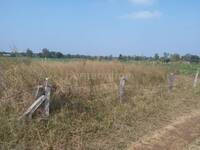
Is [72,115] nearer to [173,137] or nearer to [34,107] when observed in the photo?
[34,107]

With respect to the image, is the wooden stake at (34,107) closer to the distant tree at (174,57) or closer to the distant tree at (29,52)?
the distant tree at (29,52)

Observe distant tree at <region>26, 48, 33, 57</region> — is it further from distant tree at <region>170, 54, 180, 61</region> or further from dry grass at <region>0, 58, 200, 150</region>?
distant tree at <region>170, 54, 180, 61</region>

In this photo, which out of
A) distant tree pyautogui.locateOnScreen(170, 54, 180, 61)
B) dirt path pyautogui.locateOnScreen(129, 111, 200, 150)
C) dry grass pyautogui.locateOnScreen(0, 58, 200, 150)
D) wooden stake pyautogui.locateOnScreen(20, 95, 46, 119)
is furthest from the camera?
distant tree pyautogui.locateOnScreen(170, 54, 180, 61)

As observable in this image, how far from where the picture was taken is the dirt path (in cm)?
867

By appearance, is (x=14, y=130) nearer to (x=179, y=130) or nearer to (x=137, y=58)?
(x=179, y=130)

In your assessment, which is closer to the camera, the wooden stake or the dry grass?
the dry grass

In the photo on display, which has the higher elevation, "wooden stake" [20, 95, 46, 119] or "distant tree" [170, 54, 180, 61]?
"wooden stake" [20, 95, 46, 119]

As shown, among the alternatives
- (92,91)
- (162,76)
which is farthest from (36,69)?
(162,76)

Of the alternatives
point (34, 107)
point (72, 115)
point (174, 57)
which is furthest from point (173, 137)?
point (174, 57)

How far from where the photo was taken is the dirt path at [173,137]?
8672 millimetres

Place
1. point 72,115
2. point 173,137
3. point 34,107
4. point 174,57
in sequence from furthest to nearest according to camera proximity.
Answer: point 174,57 < point 173,137 < point 72,115 < point 34,107

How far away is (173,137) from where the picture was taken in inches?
378

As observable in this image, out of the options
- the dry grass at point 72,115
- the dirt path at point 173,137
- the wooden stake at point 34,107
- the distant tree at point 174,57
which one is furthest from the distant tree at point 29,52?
the distant tree at point 174,57

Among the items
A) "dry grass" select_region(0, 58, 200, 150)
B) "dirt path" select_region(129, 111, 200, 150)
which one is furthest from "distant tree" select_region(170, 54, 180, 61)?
"dirt path" select_region(129, 111, 200, 150)
